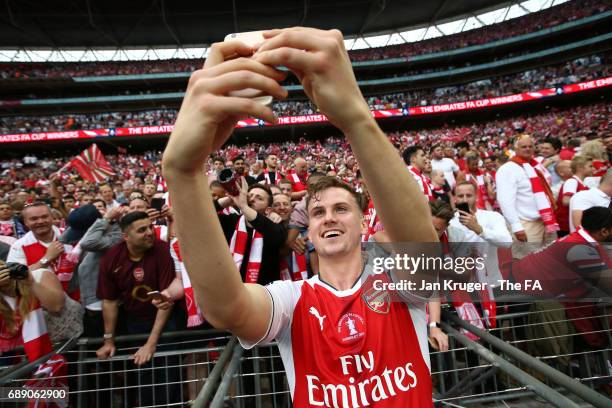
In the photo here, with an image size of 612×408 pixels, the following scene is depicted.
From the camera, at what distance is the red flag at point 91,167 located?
9.47 metres

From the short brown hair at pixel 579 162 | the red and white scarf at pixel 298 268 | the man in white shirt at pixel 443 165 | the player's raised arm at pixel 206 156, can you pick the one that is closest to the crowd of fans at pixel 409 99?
the man in white shirt at pixel 443 165

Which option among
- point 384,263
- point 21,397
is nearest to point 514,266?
point 384,263

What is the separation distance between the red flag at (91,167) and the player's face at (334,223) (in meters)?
9.86

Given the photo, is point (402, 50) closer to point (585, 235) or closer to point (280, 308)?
point (585, 235)

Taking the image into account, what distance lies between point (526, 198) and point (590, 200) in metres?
0.69

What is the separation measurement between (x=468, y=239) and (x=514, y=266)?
1.56 meters

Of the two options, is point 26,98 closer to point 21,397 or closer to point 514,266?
point 21,397

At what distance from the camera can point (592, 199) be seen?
339 centimetres

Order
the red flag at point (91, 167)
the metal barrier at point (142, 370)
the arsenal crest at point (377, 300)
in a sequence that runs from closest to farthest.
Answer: the arsenal crest at point (377, 300)
the metal barrier at point (142, 370)
the red flag at point (91, 167)

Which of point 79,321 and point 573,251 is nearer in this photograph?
point 573,251

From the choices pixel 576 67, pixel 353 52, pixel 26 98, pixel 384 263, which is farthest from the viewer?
pixel 353 52

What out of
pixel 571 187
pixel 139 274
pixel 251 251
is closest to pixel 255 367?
pixel 251 251

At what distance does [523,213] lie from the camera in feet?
13.6

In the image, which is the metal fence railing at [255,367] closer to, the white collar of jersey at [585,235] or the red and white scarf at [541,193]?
the white collar of jersey at [585,235]
